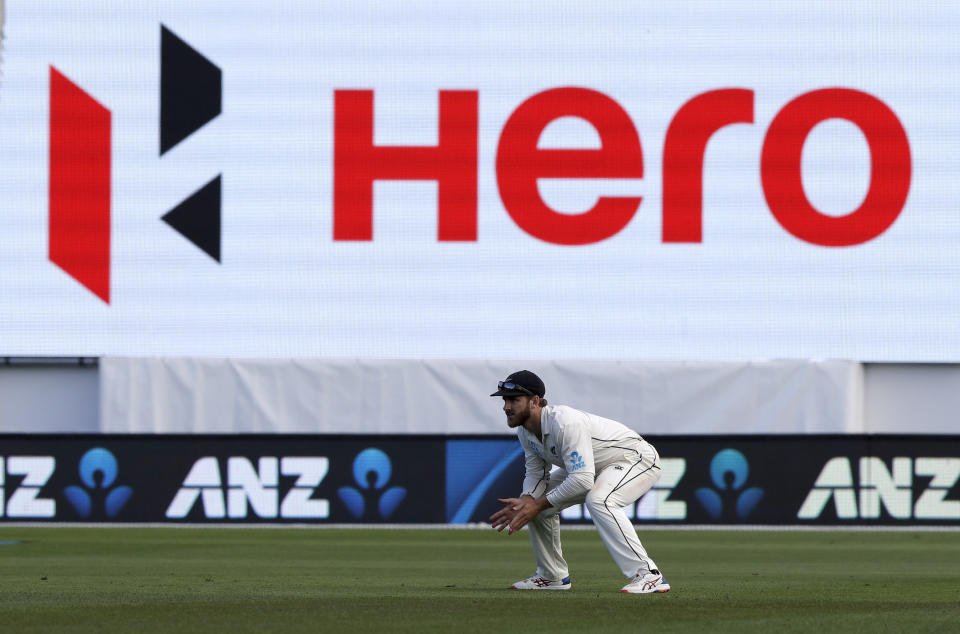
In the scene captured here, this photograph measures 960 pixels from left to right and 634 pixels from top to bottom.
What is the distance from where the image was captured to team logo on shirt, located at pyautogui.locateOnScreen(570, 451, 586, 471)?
857cm

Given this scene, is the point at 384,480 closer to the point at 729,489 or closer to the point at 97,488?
the point at 97,488

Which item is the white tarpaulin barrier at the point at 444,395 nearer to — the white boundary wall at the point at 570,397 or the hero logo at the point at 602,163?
the white boundary wall at the point at 570,397

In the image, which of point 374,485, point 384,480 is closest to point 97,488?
point 374,485

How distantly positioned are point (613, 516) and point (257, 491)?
10455 mm

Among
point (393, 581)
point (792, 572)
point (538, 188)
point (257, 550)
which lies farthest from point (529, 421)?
point (538, 188)

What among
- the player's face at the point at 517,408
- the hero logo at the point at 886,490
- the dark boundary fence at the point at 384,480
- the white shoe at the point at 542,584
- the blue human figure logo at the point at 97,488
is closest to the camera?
the player's face at the point at 517,408

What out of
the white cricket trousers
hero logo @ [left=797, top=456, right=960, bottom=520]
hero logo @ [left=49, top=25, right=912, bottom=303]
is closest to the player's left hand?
the white cricket trousers

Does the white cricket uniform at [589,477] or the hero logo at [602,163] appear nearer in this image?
the white cricket uniform at [589,477]

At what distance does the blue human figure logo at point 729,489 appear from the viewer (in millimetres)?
18203

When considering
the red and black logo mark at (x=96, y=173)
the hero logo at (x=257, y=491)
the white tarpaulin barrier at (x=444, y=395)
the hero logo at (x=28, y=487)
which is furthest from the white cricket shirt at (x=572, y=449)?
the red and black logo mark at (x=96, y=173)

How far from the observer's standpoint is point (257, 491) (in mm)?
18312

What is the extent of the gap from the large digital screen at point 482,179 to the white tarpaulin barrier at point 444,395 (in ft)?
0.92

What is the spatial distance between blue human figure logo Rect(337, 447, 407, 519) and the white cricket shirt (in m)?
9.43

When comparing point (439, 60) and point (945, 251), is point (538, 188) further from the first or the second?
point (945, 251)
